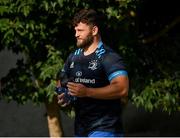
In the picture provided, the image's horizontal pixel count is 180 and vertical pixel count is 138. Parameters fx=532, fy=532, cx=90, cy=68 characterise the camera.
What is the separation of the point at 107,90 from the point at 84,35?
0.44 metres

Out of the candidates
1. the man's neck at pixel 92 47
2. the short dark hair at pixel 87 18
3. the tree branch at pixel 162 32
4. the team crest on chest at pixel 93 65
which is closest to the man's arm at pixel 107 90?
the team crest on chest at pixel 93 65

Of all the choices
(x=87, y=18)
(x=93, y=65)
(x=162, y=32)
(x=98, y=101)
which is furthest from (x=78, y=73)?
(x=162, y=32)

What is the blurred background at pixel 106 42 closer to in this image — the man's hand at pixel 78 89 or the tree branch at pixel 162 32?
the tree branch at pixel 162 32

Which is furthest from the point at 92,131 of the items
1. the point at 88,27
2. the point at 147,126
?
the point at 147,126

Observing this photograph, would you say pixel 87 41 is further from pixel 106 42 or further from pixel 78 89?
pixel 106 42

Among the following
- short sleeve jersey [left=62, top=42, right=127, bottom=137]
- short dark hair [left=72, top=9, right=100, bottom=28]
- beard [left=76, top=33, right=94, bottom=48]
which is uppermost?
→ short dark hair [left=72, top=9, right=100, bottom=28]

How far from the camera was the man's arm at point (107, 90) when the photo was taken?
3404 mm

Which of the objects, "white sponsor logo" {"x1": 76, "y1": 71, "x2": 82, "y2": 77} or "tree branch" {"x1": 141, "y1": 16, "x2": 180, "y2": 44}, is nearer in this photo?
"white sponsor logo" {"x1": 76, "y1": 71, "x2": 82, "y2": 77}

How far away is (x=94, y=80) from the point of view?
358 cm

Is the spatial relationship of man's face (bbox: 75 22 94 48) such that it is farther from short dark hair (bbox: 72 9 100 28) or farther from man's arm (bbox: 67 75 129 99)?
man's arm (bbox: 67 75 129 99)

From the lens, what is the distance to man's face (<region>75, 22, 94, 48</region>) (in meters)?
3.61

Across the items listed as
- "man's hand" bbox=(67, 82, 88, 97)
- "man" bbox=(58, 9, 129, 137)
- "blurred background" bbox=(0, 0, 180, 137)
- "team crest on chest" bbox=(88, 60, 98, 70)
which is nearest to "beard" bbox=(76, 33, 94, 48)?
"man" bbox=(58, 9, 129, 137)

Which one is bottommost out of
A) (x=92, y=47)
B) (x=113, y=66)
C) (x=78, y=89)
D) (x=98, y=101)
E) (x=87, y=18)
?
(x=98, y=101)

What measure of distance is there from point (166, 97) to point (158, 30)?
1.32 m
